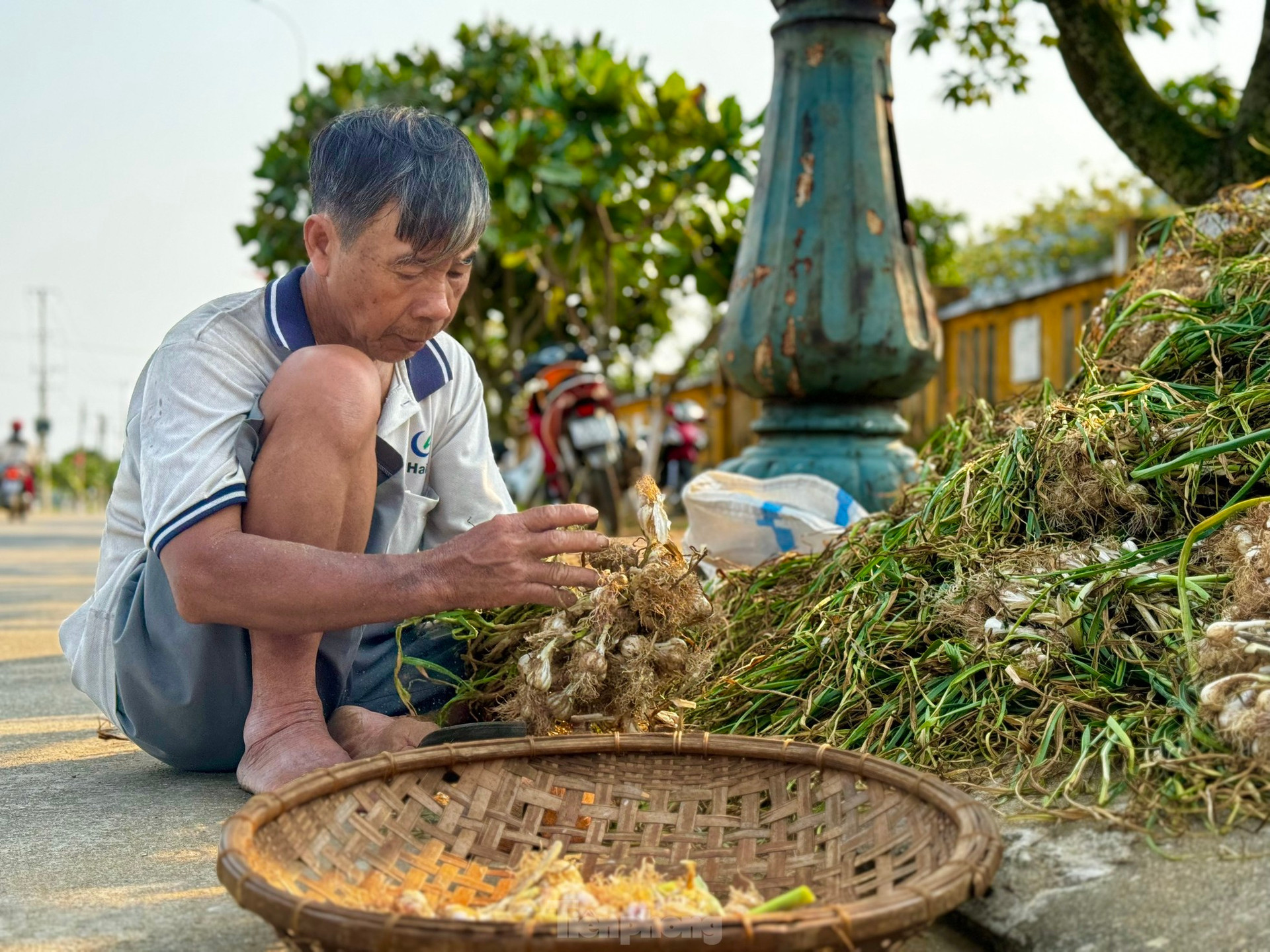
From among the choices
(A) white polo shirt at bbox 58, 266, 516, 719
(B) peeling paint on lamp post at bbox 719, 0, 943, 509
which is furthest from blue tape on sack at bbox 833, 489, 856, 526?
(A) white polo shirt at bbox 58, 266, 516, 719

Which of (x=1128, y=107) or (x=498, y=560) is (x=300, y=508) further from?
(x=1128, y=107)

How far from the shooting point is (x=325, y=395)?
5.15ft

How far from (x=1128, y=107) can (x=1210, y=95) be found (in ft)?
5.42

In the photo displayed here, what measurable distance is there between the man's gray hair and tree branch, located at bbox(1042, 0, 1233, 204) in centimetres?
322

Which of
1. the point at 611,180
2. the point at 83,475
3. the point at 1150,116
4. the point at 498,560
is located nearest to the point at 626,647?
the point at 498,560

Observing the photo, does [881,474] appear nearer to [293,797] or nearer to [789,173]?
[789,173]

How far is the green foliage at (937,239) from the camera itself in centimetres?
1363

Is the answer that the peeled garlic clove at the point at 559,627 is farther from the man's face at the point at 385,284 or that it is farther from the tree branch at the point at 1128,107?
the tree branch at the point at 1128,107

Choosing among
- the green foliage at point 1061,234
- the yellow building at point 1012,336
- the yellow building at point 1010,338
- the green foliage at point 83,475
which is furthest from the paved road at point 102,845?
the green foliage at point 83,475

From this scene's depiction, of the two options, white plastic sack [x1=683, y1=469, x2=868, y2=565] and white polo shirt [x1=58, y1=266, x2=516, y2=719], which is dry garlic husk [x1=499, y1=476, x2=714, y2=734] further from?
white plastic sack [x1=683, y1=469, x2=868, y2=565]

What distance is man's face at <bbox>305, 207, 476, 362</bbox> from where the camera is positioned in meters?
1.55

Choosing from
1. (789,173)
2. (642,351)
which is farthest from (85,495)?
(789,173)

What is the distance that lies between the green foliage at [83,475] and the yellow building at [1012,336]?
4885 centimetres

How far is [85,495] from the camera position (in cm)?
5069
